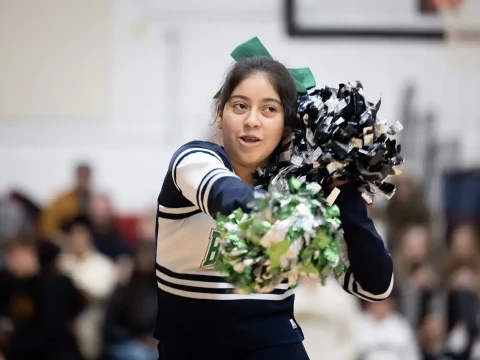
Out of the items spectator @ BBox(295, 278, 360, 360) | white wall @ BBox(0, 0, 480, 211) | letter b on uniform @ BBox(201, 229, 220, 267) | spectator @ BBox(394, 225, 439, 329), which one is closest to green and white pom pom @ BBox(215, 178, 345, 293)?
letter b on uniform @ BBox(201, 229, 220, 267)

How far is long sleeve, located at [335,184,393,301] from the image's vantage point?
8.04ft

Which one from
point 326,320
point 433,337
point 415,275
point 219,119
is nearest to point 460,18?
point 415,275

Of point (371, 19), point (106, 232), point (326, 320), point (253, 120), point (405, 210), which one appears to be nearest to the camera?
point (253, 120)

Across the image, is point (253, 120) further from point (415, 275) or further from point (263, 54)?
point (415, 275)

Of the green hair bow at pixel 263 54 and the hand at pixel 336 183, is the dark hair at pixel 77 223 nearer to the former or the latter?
the green hair bow at pixel 263 54

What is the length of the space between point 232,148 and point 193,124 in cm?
660

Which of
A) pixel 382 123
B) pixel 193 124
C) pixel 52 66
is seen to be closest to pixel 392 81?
pixel 193 124

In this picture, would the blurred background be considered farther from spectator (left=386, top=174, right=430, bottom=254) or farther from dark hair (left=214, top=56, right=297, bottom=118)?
dark hair (left=214, top=56, right=297, bottom=118)

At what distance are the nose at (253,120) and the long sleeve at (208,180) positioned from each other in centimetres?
14

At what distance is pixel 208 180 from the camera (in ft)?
6.98

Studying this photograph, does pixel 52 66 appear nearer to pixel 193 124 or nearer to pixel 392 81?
pixel 193 124

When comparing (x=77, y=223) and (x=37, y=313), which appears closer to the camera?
(x=37, y=313)

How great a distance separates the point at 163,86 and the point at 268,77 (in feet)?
22.2

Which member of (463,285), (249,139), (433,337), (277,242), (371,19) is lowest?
(433,337)
